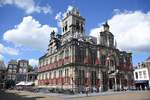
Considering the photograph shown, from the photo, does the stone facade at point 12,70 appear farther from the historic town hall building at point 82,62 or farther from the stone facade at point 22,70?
the historic town hall building at point 82,62

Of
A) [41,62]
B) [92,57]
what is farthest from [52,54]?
[92,57]

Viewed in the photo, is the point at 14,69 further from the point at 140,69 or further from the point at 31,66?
the point at 140,69

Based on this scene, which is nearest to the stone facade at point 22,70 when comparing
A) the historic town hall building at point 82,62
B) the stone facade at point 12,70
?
the stone facade at point 12,70

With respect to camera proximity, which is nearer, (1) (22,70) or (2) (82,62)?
(2) (82,62)

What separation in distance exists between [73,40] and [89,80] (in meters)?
10.6

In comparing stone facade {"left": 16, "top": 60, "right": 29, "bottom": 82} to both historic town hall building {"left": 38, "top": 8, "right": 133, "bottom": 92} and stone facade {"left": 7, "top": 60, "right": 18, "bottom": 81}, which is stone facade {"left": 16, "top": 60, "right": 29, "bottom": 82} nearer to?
stone facade {"left": 7, "top": 60, "right": 18, "bottom": 81}

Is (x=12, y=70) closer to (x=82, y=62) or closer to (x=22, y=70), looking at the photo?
(x=22, y=70)

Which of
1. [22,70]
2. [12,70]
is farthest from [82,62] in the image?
[12,70]

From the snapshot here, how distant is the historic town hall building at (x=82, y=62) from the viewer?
46250 millimetres

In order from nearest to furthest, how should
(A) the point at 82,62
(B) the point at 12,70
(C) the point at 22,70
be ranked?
(A) the point at 82,62 → (B) the point at 12,70 → (C) the point at 22,70

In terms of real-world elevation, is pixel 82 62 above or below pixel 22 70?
above

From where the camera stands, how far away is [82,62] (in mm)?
46969

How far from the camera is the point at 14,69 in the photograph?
93.9m

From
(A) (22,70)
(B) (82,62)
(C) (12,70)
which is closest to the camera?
(B) (82,62)
